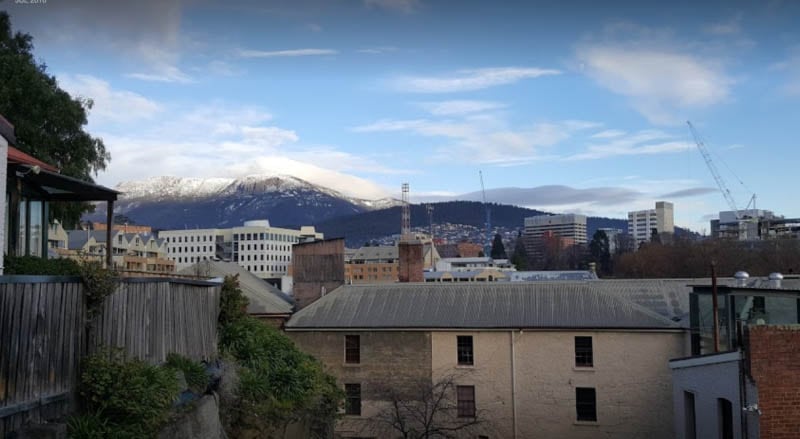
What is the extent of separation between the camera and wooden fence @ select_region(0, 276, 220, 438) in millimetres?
12688

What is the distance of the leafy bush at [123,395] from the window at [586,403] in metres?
24.5

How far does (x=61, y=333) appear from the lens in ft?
46.5

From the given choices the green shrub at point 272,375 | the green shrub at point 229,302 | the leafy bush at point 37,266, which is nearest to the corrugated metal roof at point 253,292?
the green shrub at point 272,375

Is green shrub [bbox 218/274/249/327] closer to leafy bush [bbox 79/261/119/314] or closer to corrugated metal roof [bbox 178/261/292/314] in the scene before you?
leafy bush [bbox 79/261/119/314]

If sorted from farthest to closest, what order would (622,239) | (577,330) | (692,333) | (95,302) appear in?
1. (622,239)
2. (577,330)
3. (692,333)
4. (95,302)

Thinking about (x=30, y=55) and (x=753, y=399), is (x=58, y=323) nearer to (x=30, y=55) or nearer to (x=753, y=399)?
(x=753, y=399)

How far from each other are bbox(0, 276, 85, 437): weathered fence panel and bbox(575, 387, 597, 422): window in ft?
85.3

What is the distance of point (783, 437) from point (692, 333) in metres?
16.3

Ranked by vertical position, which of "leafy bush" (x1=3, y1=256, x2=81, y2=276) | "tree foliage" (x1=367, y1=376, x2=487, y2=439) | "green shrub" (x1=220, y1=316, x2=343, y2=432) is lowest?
"tree foliage" (x1=367, y1=376, x2=487, y2=439)

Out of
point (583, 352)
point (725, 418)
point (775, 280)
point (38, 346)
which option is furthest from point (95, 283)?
point (775, 280)

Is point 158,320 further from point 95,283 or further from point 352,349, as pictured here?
point 352,349

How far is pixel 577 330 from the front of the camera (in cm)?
3566

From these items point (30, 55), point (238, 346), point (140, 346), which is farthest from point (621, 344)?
point (30, 55)

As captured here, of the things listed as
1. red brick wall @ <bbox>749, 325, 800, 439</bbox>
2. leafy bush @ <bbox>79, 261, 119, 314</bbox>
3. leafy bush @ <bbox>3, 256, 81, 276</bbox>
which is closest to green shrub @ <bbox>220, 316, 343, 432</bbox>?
leafy bush @ <bbox>3, 256, 81, 276</bbox>
